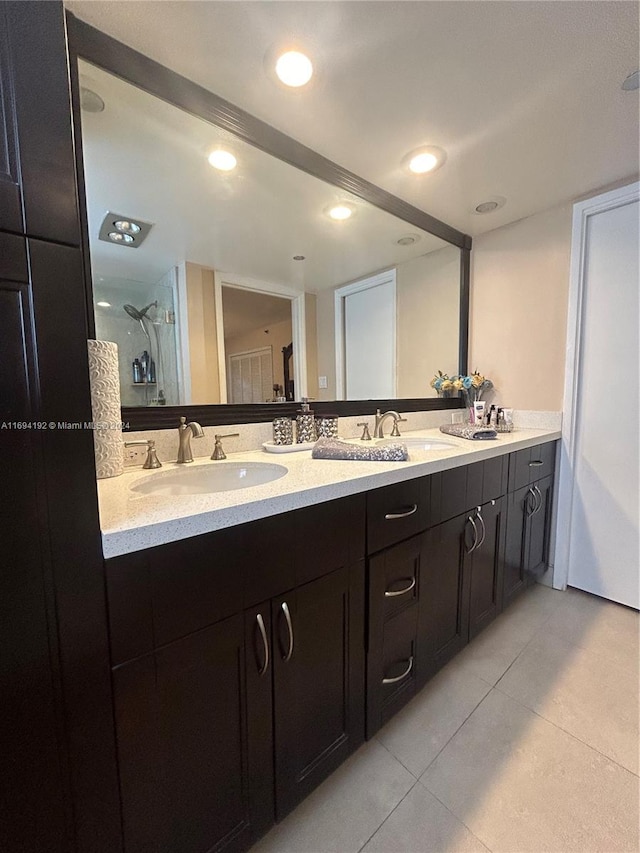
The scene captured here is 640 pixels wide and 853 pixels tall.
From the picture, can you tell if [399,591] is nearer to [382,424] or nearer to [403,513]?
[403,513]

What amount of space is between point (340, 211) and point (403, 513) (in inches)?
55.9

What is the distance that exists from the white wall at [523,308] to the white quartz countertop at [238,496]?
0.98 meters

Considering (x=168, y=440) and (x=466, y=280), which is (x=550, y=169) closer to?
(x=466, y=280)

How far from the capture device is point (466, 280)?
222cm

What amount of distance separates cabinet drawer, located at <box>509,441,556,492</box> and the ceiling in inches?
51.6

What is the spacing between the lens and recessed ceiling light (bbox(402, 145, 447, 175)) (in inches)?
56.2

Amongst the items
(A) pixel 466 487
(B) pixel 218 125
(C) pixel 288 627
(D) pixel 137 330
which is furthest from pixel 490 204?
(C) pixel 288 627

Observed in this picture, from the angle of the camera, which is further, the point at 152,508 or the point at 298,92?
the point at 298,92

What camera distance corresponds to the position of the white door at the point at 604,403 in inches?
66.5

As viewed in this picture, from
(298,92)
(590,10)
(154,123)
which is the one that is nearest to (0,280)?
(154,123)

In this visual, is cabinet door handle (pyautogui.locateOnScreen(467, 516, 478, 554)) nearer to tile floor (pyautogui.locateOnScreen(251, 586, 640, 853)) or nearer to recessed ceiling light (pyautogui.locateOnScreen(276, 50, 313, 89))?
tile floor (pyautogui.locateOnScreen(251, 586, 640, 853))

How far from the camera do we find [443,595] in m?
1.27

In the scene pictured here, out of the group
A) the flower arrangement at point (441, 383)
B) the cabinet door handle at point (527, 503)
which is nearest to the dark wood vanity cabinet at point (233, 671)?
the cabinet door handle at point (527, 503)

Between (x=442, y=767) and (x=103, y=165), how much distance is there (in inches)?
84.0
